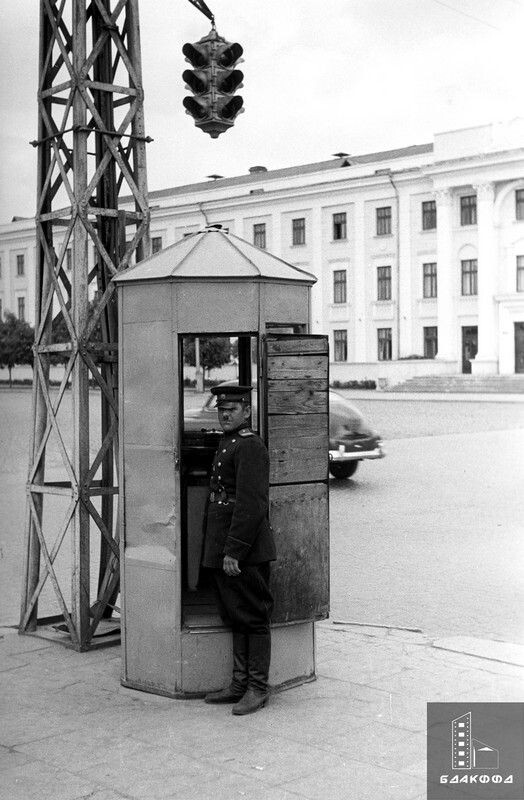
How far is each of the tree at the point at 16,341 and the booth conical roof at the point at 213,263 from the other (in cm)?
484

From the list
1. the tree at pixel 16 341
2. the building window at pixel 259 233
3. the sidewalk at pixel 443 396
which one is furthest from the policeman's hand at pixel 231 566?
the building window at pixel 259 233

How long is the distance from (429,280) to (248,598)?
52.4 m

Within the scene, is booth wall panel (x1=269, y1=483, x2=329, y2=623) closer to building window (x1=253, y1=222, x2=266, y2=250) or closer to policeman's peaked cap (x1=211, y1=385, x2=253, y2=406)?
policeman's peaked cap (x1=211, y1=385, x2=253, y2=406)

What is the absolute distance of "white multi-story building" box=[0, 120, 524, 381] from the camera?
5434 centimetres

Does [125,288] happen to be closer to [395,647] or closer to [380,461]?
[395,647]

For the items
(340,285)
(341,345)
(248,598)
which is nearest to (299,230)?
(340,285)

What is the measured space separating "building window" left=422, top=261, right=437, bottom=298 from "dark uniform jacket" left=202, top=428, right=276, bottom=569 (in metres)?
52.2

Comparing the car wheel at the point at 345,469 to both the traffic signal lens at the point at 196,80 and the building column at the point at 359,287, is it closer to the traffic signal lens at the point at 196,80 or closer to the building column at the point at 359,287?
the traffic signal lens at the point at 196,80

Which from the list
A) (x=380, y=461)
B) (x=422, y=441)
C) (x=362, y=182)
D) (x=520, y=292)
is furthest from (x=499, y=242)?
(x=380, y=461)

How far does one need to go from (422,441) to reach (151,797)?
19976 mm

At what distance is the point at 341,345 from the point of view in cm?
5838

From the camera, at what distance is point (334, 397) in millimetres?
17547

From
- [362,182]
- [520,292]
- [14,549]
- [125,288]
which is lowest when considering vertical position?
[14,549]

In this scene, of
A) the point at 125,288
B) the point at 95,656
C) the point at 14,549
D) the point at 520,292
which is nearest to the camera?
the point at 125,288
